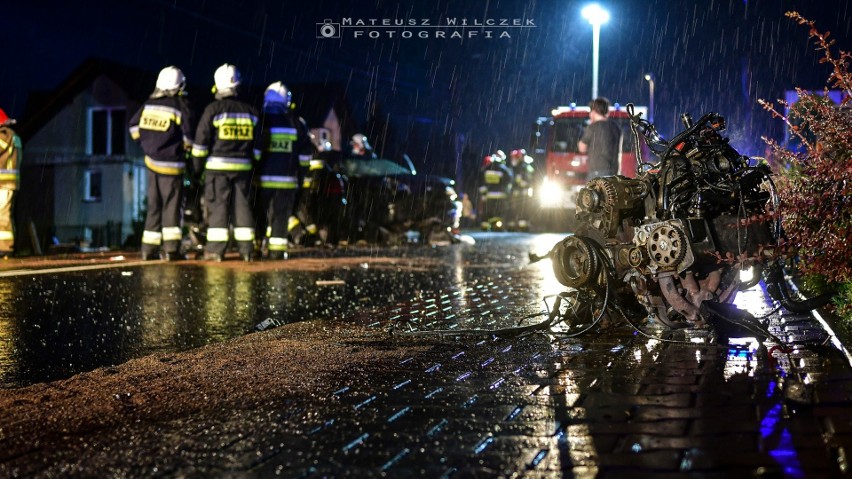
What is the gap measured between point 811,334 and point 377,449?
3.30 m

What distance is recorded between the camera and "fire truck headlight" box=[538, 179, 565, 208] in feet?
95.9

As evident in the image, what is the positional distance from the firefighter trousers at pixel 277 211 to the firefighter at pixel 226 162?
68 cm

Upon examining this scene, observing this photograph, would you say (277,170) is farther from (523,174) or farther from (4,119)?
(523,174)

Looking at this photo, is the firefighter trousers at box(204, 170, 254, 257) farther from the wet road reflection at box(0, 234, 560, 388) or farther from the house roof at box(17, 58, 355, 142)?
the house roof at box(17, 58, 355, 142)

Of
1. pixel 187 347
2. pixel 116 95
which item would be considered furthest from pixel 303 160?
pixel 116 95

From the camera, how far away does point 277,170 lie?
1365 centimetres

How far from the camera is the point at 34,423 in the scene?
345 cm

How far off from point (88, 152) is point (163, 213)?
25207 mm

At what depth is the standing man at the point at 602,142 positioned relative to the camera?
10.8 meters

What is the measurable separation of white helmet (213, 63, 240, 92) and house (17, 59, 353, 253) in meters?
22.0

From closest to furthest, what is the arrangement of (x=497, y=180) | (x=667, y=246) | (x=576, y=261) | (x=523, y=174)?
(x=667, y=246) → (x=576, y=261) → (x=497, y=180) → (x=523, y=174)

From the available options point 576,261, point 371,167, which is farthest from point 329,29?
point 576,261

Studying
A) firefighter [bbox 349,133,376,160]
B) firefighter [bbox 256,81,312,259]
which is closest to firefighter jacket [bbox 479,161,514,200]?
firefighter [bbox 349,133,376,160]

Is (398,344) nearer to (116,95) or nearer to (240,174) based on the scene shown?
(240,174)
